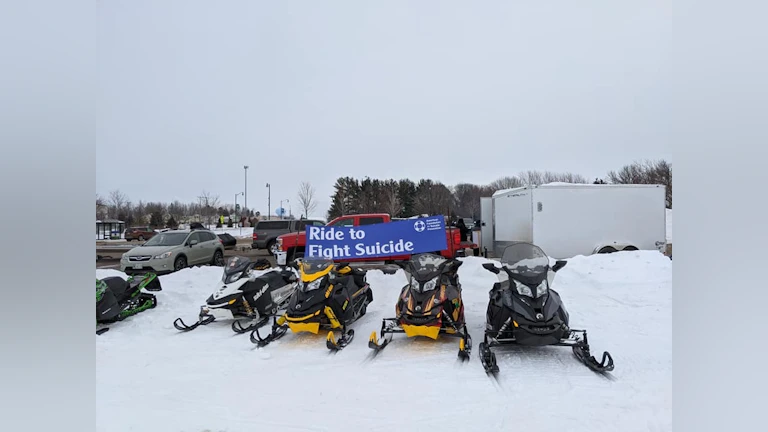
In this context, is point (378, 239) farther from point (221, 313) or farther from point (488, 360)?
point (488, 360)

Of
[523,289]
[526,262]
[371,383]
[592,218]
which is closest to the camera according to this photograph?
[371,383]

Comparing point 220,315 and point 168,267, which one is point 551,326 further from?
point 168,267

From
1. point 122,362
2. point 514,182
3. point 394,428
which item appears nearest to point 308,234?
point 122,362

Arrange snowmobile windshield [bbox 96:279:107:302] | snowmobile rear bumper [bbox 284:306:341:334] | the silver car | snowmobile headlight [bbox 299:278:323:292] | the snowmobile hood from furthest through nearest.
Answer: the snowmobile hood
the silver car
snowmobile windshield [bbox 96:279:107:302]
snowmobile headlight [bbox 299:278:323:292]
snowmobile rear bumper [bbox 284:306:341:334]

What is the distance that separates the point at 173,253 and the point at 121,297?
5.52m

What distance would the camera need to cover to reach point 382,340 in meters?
5.52

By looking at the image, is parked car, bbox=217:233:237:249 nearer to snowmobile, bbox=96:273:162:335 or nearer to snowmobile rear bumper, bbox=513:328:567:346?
snowmobile, bbox=96:273:162:335

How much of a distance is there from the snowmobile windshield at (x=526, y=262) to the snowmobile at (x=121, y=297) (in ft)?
20.1

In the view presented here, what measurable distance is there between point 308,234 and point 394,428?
5.27 meters

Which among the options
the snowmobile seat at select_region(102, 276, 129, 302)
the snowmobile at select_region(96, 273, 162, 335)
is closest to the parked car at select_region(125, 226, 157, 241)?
the snowmobile at select_region(96, 273, 162, 335)

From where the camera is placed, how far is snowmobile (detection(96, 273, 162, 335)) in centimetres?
626

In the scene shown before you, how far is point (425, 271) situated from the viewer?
5266 mm

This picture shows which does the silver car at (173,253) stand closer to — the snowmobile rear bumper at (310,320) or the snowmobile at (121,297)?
the snowmobile at (121,297)

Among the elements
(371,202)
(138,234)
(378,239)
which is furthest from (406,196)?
(378,239)
